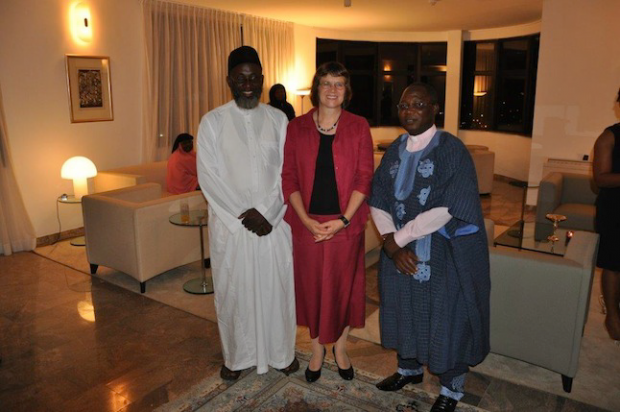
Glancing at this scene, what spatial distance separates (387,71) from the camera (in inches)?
441

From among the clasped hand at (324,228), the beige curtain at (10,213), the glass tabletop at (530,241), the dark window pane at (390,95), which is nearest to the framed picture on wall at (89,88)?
the beige curtain at (10,213)

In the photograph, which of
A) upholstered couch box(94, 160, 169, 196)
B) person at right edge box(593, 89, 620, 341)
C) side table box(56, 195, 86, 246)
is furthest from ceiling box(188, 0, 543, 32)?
person at right edge box(593, 89, 620, 341)

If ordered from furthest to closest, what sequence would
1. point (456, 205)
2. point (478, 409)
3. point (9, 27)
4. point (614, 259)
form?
point (9, 27) < point (614, 259) < point (478, 409) < point (456, 205)

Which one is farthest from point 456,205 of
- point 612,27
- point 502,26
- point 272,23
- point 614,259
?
point 502,26

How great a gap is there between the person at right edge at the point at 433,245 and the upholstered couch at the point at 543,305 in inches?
17.1

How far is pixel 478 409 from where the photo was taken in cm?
257

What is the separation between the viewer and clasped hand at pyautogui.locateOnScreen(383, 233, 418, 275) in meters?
2.30

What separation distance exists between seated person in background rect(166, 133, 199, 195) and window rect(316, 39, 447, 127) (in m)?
6.17

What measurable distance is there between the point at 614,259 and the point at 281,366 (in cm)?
221

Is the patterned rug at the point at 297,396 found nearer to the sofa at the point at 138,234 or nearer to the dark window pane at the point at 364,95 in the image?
the sofa at the point at 138,234

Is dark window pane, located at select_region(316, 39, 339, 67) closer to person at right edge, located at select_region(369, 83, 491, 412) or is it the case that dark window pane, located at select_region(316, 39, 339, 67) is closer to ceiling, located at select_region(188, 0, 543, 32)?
ceiling, located at select_region(188, 0, 543, 32)

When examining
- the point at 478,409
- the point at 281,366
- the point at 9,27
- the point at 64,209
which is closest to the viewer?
the point at 478,409

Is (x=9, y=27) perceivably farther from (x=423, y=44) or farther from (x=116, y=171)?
(x=423, y=44)

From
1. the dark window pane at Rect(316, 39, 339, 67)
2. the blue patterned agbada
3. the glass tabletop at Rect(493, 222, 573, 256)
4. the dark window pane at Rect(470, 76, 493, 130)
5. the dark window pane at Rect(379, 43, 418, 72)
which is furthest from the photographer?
the dark window pane at Rect(379, 43, 418, 72)
